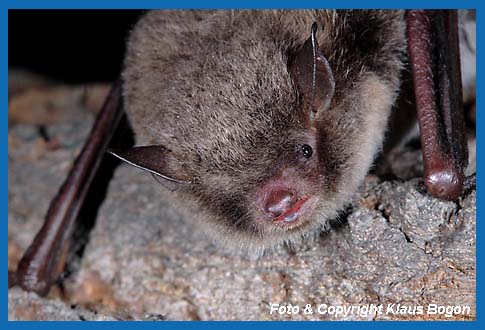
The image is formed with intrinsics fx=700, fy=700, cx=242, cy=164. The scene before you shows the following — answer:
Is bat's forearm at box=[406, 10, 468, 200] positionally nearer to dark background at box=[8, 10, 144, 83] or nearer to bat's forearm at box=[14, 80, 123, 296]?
bat's forearm at box=[14, 80, 123, 296]

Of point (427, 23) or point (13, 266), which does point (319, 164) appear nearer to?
point (427, 23)

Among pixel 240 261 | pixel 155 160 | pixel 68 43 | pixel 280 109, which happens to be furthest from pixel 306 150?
pixel 68 43

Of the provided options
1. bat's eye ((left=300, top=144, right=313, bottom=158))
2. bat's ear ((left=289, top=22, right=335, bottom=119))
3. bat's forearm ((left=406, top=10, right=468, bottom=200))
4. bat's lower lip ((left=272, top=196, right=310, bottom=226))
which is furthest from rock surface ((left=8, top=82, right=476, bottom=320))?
bat's ear ((left=289, top=22, right=335, bottom=119))

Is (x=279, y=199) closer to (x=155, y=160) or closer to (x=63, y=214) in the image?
(x=155, y=160)

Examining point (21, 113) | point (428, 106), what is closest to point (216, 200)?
point (428, 106)

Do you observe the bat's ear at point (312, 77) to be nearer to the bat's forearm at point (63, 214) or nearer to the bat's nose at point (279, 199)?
the bat's nose at point (279, 199)

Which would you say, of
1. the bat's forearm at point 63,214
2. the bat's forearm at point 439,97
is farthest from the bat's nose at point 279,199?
the bat's forearm at point 63,214
